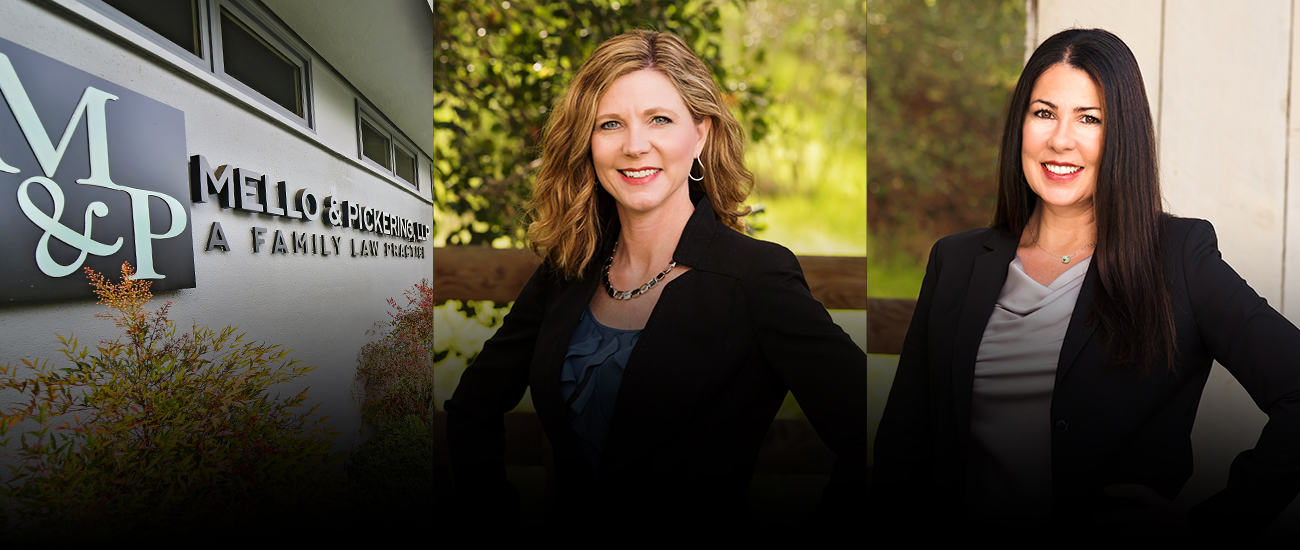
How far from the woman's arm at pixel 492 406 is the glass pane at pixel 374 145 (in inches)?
21.5

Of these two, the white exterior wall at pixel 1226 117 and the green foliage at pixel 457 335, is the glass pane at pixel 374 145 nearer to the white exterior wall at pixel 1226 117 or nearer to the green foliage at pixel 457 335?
the green foliage at pixel 457 335

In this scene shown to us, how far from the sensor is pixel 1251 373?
141 cm

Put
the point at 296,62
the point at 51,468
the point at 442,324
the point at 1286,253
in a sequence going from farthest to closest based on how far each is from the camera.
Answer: the point at 442,324
the point at 1286,253
the point at 296,62
the point at 51,468

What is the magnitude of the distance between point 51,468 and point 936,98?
2460mm

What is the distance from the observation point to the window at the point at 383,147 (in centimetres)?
180

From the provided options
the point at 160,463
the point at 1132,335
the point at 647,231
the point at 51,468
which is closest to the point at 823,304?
the point at 647,231

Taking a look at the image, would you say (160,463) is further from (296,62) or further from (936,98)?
(936,98)

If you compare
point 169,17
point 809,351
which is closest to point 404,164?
point 169,17

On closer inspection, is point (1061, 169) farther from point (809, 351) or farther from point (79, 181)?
point (79, 181)

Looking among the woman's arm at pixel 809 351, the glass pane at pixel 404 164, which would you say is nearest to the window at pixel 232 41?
the glass pane at pixel 404 164

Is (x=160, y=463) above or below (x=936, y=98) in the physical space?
below

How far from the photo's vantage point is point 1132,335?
4.92 feet

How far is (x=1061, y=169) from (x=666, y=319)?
3.37ft

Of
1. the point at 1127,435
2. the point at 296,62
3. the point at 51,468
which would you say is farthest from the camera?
the point at 296,62
